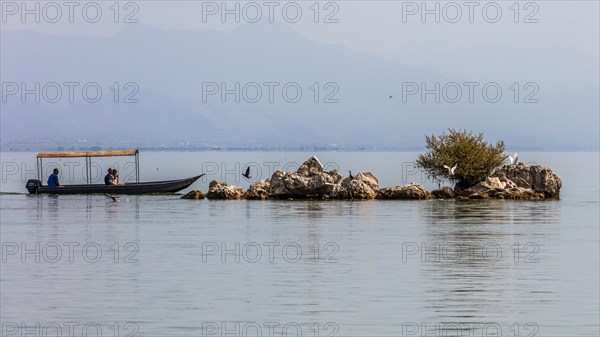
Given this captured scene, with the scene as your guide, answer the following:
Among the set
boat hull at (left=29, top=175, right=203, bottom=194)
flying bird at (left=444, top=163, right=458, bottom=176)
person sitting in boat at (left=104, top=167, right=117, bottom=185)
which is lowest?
boat hull at (left=29, top=175, right=203, bottom=194)

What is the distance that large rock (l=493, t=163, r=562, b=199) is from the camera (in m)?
58.8

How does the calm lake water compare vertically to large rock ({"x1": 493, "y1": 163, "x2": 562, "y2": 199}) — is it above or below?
below

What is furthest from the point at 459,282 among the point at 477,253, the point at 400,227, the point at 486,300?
the point at 400,227

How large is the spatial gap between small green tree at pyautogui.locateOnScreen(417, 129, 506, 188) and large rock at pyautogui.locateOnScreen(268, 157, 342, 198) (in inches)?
180

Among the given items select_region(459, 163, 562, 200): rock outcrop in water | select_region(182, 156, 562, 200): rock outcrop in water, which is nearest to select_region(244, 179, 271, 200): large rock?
select_region(182, 156, 562, 200): rock outcrop in water

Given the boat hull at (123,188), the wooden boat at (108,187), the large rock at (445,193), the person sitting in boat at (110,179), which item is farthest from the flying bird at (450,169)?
the person sitting in boat at (110,179)

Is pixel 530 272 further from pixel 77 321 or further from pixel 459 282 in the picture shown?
pixel 77 321

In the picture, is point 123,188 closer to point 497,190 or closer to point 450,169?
point 450,169

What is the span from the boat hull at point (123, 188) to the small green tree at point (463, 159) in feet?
43.4

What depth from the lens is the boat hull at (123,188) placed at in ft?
209

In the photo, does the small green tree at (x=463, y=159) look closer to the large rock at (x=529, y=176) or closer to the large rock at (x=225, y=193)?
the large rock at (x=529, y=176)

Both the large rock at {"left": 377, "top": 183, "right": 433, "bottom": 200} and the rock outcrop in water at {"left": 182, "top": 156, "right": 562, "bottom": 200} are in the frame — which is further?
the large rock at {"left": 377, "top": 183, "right": 433, "bottom": 200}

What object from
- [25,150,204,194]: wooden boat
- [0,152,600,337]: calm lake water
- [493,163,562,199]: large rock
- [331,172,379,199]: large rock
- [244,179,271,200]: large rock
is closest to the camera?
[0,152,600,337]: calm lake water

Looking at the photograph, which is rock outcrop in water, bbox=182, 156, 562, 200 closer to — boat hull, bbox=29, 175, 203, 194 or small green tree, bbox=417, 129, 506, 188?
small green tree, bbox=417, 129, 506, 188
